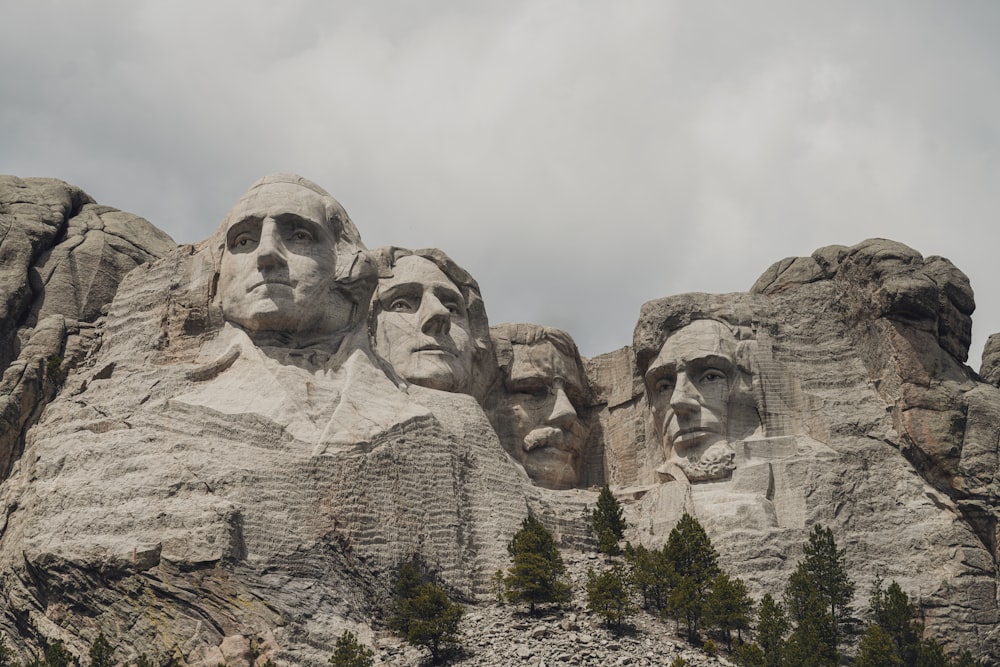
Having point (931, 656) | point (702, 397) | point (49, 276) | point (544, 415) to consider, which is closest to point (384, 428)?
point (544, 415)

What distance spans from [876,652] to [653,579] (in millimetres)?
2799

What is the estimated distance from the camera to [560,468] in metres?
29.7

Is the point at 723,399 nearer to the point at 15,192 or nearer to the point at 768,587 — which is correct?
the point at 768,587

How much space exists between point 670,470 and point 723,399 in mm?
1235

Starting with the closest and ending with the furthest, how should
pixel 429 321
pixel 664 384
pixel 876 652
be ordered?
1. pixel 876 652
2. pixel 429 321
3. pixel 664 384

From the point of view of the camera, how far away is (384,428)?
25656 millimetres

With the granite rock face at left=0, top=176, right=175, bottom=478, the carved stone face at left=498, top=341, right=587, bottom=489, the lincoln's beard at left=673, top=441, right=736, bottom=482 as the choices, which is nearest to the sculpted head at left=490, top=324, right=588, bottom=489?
the carved stone face at left=498, top=341, right=587, bottom=489

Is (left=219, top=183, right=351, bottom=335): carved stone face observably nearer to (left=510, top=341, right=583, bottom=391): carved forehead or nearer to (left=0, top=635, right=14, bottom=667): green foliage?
(left=510, top=341, right=583, bottom=391): carved forehead

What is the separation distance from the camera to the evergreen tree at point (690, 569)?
966 inches

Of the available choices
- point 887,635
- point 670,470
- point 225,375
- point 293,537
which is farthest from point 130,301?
point 887,635

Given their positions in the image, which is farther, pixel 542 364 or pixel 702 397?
Result: pixel 542 364

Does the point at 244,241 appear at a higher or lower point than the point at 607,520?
higher

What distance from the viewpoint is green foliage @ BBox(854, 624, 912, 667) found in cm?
2416

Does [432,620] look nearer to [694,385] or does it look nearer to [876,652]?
[876,652]
